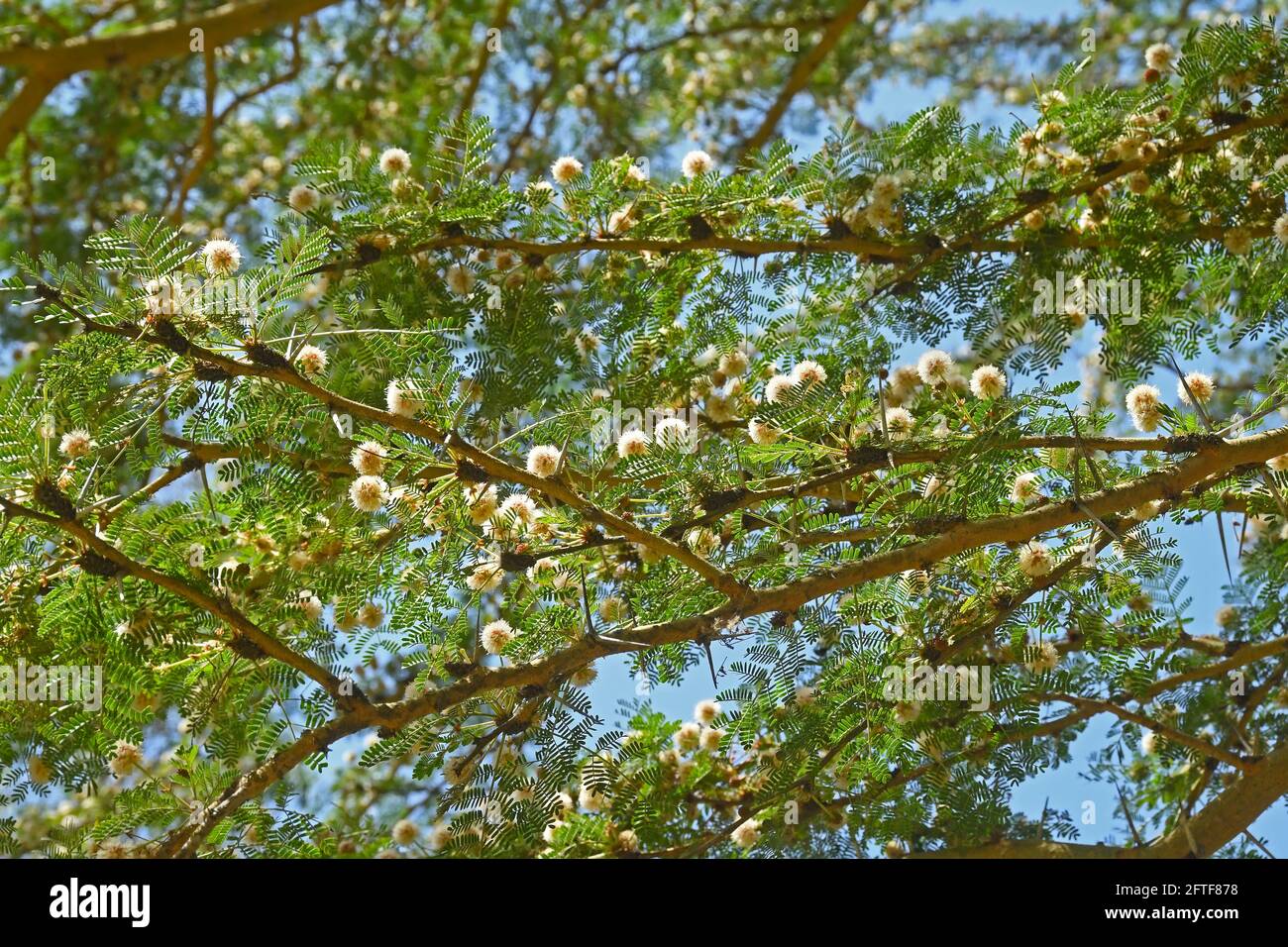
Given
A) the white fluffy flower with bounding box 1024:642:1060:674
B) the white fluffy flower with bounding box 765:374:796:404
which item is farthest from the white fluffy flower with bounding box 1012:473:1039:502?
the white fluffy flower with bounding box 765:374:796:404

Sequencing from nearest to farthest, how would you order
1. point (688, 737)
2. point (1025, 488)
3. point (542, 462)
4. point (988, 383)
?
point (542, 462), point (1025, 488), point (988, 383), point (688, 737)

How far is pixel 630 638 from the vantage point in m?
2.41

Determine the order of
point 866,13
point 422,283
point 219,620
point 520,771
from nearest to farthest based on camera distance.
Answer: point 219,620, point 520,771, point 422,283, point 866,13

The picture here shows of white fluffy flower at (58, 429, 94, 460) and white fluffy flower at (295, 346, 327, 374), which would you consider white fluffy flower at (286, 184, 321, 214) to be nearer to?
white fluffy flower at (295, 346, 327, 374)

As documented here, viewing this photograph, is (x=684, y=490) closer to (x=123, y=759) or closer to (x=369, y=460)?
(x=369, y=460)

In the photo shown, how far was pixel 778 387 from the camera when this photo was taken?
115 inches

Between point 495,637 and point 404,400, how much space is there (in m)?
0.86

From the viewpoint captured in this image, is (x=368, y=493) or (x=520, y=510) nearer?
(x=368, y=493)

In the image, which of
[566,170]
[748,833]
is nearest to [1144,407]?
[748,833]

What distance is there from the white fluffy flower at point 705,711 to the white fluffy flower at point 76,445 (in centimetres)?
202

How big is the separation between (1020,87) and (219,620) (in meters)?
6.90

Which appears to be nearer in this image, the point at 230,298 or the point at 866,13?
the point at 230,298

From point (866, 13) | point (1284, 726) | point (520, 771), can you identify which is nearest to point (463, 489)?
point (520, 771)
